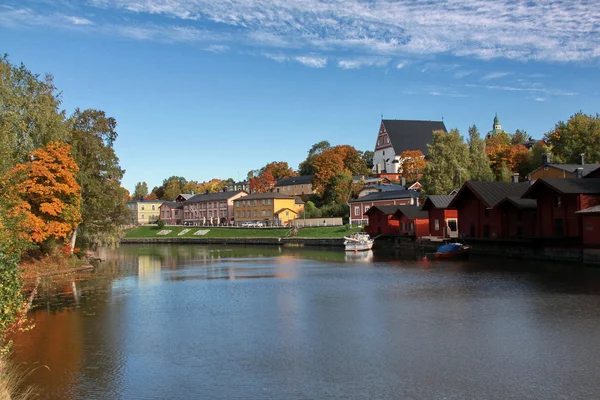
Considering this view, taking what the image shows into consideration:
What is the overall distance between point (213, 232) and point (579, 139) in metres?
64.9

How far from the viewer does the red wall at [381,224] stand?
73000 mm

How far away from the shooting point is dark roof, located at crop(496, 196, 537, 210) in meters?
49.0

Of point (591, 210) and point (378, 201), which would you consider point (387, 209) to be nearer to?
point (378, 201)

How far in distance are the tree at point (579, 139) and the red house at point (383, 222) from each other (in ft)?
76.1

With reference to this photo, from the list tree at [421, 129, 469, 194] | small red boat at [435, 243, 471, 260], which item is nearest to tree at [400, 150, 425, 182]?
tree at [421, 129, 469, 194]

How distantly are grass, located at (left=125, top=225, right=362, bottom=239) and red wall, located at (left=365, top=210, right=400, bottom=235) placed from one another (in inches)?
178

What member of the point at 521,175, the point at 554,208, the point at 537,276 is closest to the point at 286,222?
the point at 521,175

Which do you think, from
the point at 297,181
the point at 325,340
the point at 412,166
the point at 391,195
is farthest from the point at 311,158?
the point at 325,340

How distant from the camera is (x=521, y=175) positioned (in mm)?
83375

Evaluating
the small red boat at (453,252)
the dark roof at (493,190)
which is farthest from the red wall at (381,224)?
the small red boat at (453,252)

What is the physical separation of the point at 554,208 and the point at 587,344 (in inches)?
1206

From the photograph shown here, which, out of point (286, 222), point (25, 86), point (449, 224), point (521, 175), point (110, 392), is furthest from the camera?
point (286, 222)

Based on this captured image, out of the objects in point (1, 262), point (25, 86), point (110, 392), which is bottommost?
point (110, 392)

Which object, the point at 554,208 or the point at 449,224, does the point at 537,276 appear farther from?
the point at 449,224
